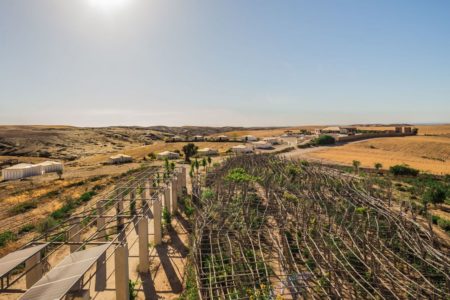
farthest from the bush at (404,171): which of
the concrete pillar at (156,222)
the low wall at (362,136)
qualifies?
the low wall at (362,136)

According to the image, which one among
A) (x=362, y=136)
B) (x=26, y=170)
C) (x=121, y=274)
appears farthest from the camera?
(x=362, y=136)

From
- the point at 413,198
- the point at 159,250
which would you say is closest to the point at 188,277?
the point at 159,250

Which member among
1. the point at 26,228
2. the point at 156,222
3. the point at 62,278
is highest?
the point at 62,278

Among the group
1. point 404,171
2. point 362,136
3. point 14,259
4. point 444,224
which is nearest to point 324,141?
point 362,136

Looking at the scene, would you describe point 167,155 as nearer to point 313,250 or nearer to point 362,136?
point 313,250

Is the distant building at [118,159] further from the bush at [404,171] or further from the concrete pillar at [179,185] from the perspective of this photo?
the bush at [404,171]

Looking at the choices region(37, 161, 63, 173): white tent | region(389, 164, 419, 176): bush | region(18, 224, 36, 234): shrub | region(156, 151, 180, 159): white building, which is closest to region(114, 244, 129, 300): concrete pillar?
region(18, 224, 36, 234): shrub

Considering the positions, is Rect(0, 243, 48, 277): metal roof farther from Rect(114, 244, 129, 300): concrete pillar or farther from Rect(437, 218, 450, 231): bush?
Rect(437, 218, 450, 231): bush
